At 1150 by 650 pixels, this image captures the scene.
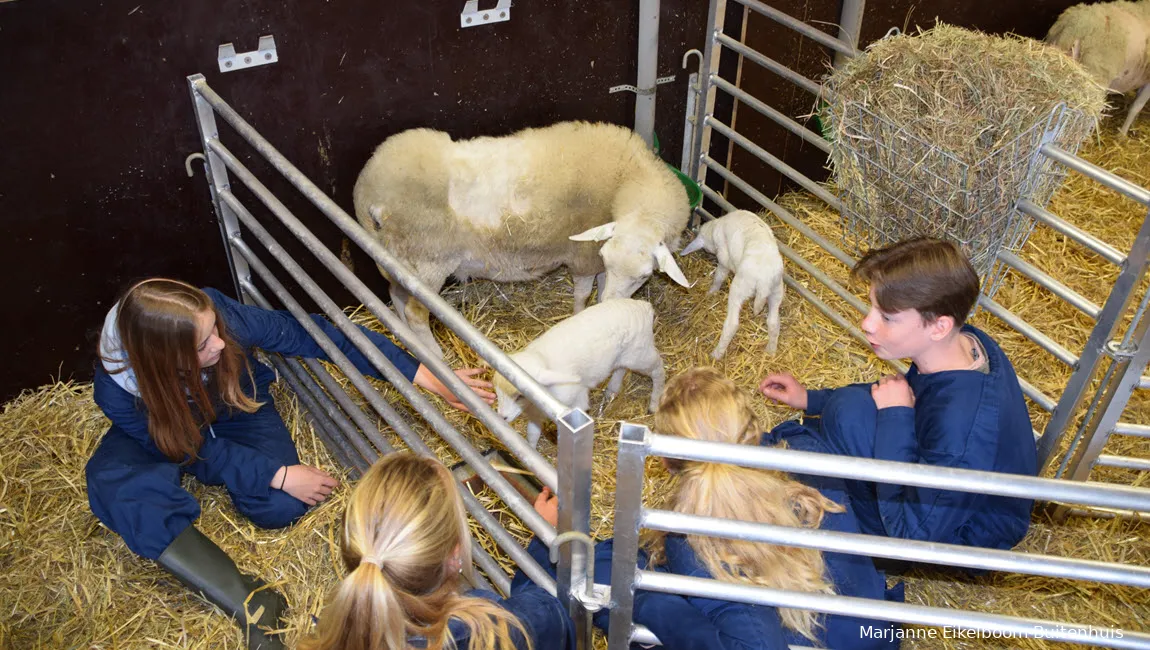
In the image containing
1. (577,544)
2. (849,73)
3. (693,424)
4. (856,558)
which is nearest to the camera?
(577,544)

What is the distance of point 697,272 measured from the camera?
5.25 meters

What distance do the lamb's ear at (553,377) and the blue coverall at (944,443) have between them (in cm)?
107

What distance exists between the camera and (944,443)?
264cm

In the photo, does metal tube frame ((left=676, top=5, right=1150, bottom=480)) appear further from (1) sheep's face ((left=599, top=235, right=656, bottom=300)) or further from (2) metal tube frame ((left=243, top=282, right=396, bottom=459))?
(2) metal tube frame ((left=243, top=282, right=396, bottom=459))

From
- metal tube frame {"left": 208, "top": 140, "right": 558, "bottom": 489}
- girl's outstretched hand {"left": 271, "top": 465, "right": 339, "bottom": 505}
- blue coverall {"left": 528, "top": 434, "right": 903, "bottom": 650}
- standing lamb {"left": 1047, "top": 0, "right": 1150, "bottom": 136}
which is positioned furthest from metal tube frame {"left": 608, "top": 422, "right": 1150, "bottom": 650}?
standing lamb {"left": 1047, "top": 0, "right": 1150, "bottom": 136}

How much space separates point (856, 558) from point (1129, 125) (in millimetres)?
5705

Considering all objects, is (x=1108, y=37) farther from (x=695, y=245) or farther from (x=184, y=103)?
(x=184, y=103)

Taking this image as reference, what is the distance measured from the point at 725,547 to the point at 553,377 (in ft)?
5.04

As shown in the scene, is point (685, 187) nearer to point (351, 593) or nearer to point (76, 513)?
point (76, 513)

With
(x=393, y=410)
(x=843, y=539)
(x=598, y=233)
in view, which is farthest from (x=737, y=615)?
(x=598, y=233)

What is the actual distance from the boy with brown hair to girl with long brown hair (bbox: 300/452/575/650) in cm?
137

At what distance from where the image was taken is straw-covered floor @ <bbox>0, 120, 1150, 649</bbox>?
10.5 feet

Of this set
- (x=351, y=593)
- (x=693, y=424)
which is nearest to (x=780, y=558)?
(x=693, y=424)

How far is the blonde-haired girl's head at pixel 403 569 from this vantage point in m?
1.73
